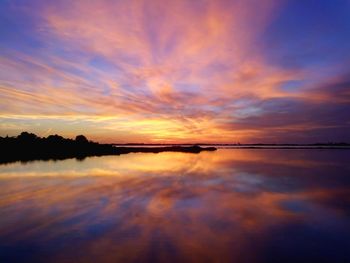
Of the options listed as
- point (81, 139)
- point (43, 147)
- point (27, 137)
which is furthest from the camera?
point (81, 139)

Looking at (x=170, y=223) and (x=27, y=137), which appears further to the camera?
(x=27, y=137)

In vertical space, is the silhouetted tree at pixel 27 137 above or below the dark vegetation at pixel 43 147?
above

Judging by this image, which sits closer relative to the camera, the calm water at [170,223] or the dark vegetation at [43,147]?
the calm water at [170,223]

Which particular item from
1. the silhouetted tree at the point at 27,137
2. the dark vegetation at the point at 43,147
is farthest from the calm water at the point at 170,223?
the silhouetted tree at the point at 27,137

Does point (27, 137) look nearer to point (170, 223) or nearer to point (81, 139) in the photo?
point (81, 139)

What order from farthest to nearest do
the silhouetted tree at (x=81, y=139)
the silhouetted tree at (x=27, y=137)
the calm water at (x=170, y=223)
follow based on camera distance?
the silhouetted tree at (x=81, y=139) < the silhouetted tree at (x=27, y=137) < the calm water at (x=170, y=223)

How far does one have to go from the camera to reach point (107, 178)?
31.4m

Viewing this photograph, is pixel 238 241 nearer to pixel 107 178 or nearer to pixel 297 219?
pixel 297 219

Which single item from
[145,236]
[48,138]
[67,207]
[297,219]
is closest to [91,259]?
[145,236]

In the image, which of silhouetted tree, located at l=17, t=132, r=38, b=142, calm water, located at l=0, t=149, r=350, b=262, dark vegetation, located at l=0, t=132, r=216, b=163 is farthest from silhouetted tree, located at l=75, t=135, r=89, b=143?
calm water, located at l=0, t=149, r=350, b=262

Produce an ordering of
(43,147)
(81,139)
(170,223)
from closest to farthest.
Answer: (170,223), (43,147), (81,139)

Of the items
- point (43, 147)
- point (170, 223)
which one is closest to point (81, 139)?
point (43, 147)

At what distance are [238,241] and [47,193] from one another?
15.0 metres

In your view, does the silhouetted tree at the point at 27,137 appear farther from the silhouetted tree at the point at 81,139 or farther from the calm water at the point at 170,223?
the calm water at the point at 170,223
